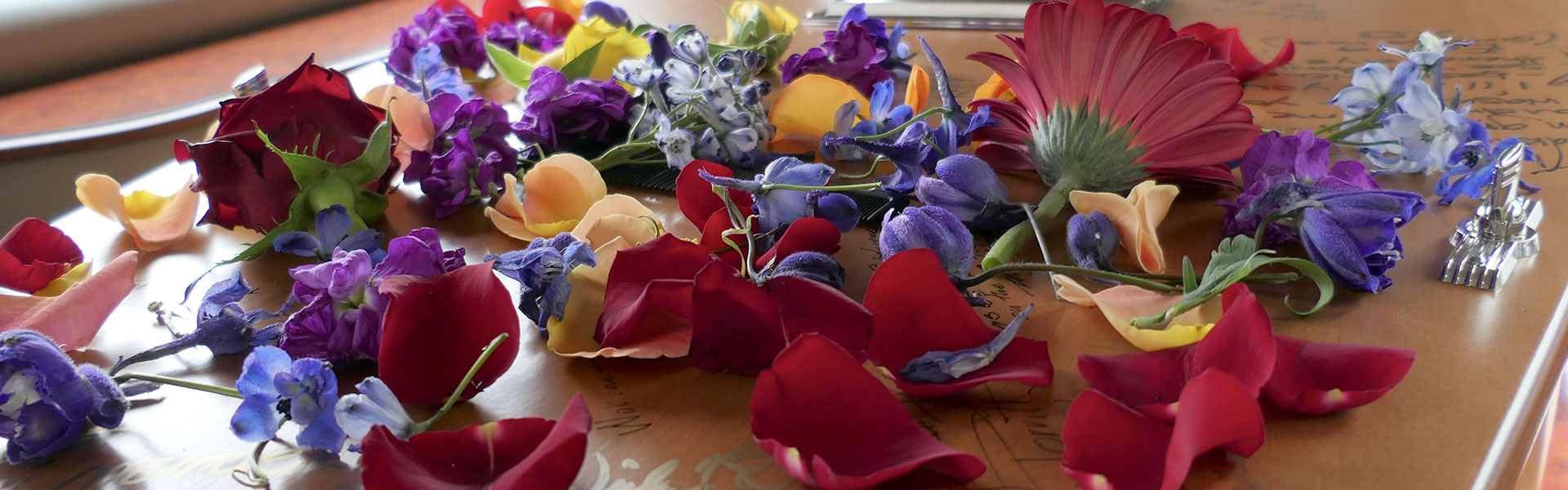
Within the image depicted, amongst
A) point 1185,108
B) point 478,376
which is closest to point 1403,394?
point 1185,108

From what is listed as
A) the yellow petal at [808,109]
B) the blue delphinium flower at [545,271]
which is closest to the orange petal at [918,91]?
the yellow petal at [808,109]

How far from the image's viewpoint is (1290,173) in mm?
400

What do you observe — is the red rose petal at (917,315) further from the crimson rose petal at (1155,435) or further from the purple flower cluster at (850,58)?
the purple flower cluster at (850,58)

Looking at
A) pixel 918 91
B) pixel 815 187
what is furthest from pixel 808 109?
pixel 815 187

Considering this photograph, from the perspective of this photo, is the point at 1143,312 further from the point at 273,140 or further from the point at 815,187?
the point at 273,140

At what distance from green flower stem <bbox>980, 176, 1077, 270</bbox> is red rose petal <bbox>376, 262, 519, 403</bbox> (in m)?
0.18

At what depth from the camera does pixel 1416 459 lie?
10.0 inches

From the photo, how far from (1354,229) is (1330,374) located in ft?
0.28

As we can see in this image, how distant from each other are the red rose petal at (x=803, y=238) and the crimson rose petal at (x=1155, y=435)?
5.2 inches

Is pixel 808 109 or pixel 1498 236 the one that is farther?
pixel 808 109

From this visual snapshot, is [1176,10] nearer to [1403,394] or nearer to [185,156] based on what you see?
[1403,394]

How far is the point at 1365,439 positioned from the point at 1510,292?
0.14 metres

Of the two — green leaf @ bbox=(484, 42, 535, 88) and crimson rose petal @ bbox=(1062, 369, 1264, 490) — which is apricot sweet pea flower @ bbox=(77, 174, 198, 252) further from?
crimson rose petal @ bbox=(1062, 369, 1264, 490)

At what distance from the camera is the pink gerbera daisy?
1.21ft
